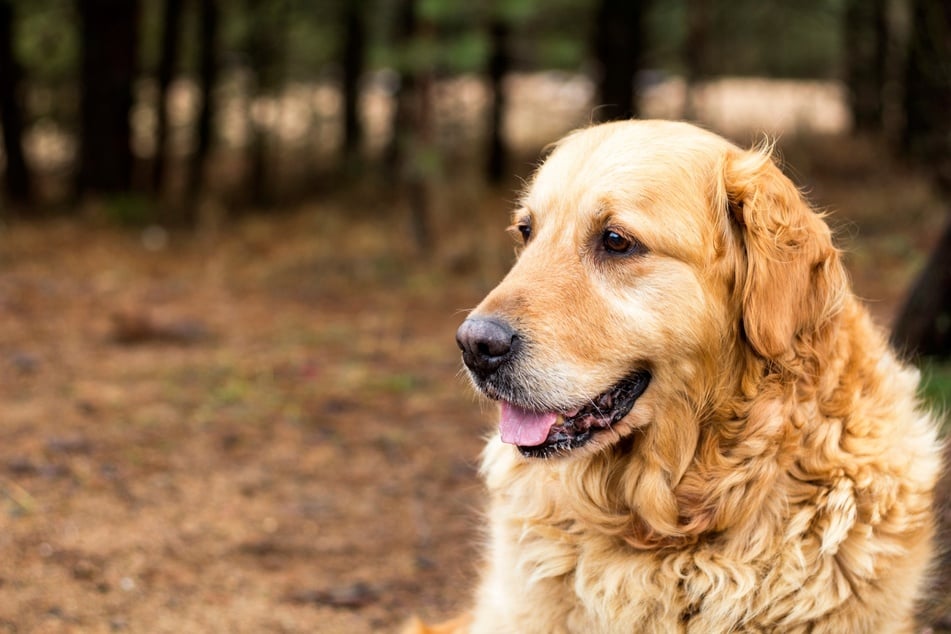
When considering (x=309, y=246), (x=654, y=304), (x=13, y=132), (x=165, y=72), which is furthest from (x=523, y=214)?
(x=13, y=132)

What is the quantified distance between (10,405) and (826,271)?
555cm

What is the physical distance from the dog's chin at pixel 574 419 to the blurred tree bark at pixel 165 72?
1359 cm

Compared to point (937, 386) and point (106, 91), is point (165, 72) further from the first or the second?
point (937, 386)

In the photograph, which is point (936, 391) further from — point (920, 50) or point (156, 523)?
point (920, 50)

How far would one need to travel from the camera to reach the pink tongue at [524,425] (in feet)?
10.2

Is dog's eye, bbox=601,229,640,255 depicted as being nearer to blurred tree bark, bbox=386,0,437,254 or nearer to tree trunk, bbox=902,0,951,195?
tree trunk, bbox=902,0,951,195

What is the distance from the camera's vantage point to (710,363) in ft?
10.2

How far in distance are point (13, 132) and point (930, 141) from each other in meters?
12.4

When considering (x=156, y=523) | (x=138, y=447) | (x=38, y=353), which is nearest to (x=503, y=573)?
(x=156, y=523)

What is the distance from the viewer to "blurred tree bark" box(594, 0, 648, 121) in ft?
50.4

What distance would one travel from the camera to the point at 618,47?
1533 centimetres

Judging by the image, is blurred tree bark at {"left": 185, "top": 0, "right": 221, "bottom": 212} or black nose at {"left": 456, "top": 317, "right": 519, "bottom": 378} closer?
black nose at {"left": 456, "top": 317, "right": 519, "bottom": 378}

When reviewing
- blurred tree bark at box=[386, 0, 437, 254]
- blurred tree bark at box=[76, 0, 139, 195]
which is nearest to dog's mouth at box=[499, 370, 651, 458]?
blurred tree bark at box=[386, 0, 437, 254]

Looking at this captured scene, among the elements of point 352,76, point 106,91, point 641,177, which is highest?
point 641,177
